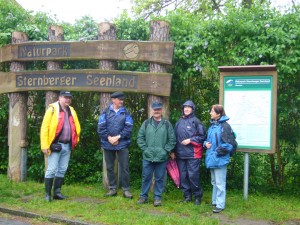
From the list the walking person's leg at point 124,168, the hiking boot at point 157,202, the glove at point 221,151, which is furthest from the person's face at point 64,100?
the glove at point 221,151

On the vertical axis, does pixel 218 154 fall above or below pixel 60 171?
above

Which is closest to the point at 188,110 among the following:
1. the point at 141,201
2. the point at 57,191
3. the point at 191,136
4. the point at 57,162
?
the point at 191,136

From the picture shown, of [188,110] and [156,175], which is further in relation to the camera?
[156,175]

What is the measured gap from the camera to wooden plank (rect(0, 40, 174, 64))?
732cm

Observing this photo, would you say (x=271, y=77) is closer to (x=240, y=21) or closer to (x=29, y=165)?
(x=240, y=21)

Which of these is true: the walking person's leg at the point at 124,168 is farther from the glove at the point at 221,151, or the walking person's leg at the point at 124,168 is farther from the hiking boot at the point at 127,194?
the glove at the point at 221,151

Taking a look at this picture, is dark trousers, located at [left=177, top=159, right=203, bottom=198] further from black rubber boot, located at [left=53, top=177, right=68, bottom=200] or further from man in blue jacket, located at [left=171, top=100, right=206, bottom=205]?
black rubber boot, located at [left=53, top=177, right=68, bottom=200]

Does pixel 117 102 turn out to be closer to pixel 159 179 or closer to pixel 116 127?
pixel 116 127

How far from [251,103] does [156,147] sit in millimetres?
1691

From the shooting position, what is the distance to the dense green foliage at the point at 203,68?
710 cm

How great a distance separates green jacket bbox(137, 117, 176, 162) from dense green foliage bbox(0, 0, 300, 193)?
45.0 inches

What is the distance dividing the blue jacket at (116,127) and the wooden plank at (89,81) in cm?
63

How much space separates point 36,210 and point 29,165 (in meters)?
2.81

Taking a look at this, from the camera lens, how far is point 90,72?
7707mm
